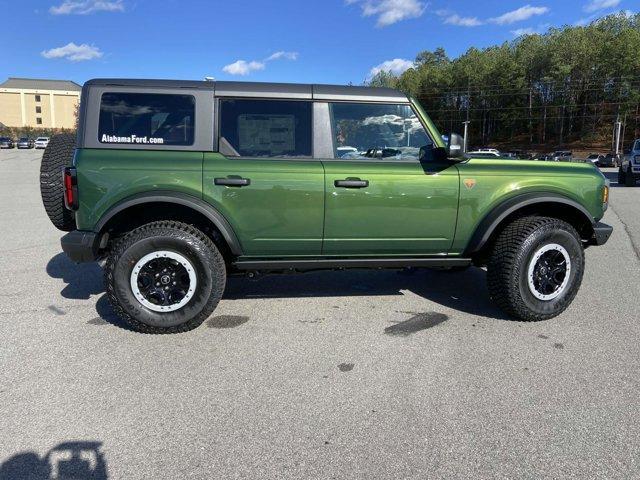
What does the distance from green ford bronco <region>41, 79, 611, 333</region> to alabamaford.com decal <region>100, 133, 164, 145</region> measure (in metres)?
0.01

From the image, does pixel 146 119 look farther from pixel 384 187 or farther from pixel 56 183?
pixel 384 187

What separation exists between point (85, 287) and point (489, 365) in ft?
13.6

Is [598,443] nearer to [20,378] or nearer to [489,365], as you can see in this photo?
Result: [489,365]

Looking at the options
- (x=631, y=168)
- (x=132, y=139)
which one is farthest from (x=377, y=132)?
(x=631, y=168)

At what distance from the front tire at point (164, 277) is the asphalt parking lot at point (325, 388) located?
17 cm

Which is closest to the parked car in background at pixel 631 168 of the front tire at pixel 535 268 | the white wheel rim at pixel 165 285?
the front tire at pixel 535 268

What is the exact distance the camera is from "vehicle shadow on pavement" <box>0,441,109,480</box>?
7.50 feet

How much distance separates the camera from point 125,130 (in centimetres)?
389

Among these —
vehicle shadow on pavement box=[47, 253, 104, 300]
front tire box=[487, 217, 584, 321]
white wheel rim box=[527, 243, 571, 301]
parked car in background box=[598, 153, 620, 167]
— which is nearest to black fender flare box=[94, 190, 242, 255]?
vehicle shadow on pavement box=[47, 253, 104, 300]

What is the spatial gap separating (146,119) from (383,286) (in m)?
2.96

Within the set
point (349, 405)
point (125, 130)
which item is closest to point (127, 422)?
point (349, 405)

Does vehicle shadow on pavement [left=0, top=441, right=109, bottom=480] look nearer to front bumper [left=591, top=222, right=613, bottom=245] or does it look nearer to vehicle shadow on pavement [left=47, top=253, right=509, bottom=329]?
vehicle shadow on pavement [left=47, top=253, right=509, bottom=329]

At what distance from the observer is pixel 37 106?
115m

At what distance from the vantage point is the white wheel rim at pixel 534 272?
13.9 ft
